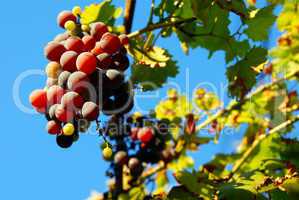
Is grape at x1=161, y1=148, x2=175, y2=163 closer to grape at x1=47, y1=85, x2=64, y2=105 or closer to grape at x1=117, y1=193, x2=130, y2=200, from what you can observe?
grape at x1=117, y1=193, x2=130, y2=200

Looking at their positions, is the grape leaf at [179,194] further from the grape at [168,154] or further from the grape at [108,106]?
the grape at [168,154]

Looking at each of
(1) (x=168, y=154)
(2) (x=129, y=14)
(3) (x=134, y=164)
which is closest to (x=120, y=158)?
(3) (x=134, y=164)

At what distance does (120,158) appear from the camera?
10.4 feet

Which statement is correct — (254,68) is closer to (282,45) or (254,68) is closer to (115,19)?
(115,19)

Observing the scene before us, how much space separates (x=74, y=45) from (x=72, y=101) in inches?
12.8

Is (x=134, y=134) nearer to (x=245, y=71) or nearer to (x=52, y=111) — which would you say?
(x=245, y=71)

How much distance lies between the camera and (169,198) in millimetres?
2545

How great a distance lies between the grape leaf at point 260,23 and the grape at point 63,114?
4.76ft

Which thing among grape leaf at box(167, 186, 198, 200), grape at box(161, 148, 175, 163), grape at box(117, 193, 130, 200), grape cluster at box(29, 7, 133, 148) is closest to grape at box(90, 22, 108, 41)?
grape cluster at box(29, 7, 133, 148)

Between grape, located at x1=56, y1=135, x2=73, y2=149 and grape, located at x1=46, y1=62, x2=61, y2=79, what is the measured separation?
311mm

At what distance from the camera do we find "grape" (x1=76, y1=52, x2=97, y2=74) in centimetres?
212

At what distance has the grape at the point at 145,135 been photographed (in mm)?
3314

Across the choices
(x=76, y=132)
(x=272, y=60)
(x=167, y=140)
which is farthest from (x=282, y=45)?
(x=76, y=132)

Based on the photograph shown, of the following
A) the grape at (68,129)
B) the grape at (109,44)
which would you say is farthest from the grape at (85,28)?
the grape at (68,129)
